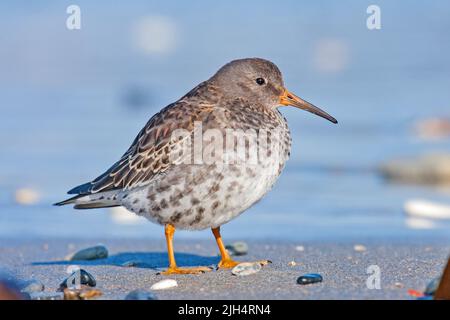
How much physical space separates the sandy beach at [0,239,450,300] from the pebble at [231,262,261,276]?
55mm

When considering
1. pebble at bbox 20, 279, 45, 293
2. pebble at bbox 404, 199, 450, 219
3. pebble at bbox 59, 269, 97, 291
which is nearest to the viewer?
pebble at bbox 20, 279, 45, 293

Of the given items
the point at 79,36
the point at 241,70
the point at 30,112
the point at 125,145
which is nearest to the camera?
the point at 241,70

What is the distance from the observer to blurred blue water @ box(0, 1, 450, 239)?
9.45 meters

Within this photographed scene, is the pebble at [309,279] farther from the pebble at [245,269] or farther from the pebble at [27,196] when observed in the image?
the pebble at [27,196]

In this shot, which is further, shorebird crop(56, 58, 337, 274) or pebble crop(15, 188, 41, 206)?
pebble crop(15, 188, 41, 206)

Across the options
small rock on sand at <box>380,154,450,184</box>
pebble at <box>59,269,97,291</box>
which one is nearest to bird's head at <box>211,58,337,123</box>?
pebble at <box>59,269,97,291</box>

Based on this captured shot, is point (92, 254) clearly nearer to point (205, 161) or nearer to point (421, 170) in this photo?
point (205, 161)

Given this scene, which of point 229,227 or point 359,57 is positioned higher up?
point 359,57

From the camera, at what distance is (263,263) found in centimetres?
679

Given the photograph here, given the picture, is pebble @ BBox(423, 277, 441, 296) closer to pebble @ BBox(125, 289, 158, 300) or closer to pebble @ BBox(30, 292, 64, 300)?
pebble @ BBox(125, 289, 158, 300)

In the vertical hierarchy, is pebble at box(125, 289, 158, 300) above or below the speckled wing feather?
below
